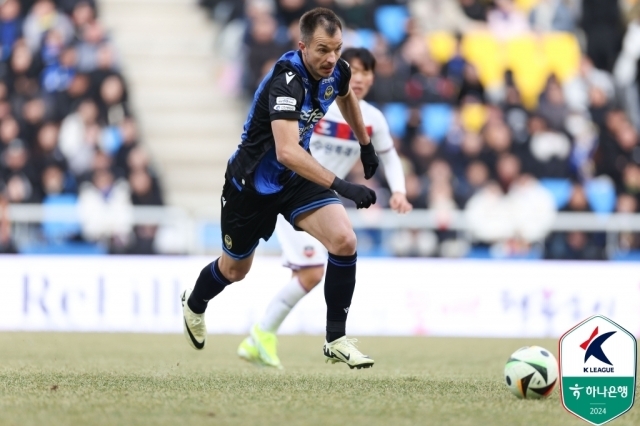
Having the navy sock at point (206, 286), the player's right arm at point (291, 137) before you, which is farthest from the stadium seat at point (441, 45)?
the player's right arm at point (291, 137)

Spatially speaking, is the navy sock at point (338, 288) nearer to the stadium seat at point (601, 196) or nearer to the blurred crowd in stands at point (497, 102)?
the blurred crowd in stands at point (497, 102)

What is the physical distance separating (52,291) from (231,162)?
23.8 feet

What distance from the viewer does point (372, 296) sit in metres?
A: 14.8

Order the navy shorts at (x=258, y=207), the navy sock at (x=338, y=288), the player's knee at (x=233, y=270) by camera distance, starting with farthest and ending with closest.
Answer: the player's knee at (x=233, y=270) → the navy shorts at (x=258, y=207) → the navy sock at (x=338, y=288)

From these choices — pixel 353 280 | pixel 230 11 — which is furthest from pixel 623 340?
pixel 230 11

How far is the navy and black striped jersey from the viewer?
7.29m

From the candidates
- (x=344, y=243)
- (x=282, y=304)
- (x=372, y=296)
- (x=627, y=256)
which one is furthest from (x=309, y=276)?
(x=627, y=256)

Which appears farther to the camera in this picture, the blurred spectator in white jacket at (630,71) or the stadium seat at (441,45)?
the stadium seat at (441,45)

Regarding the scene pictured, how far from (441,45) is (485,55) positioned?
2.49 feet

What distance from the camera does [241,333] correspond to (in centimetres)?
1450

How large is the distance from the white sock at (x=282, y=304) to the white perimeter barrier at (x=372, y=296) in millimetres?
4968

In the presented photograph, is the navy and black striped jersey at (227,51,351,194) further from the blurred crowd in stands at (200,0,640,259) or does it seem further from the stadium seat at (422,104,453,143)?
the stadium seat at (422,104,453,143)

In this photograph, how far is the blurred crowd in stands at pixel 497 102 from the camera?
15.0 metres

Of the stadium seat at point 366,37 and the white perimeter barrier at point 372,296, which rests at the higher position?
the stadium seat at point 366,37
